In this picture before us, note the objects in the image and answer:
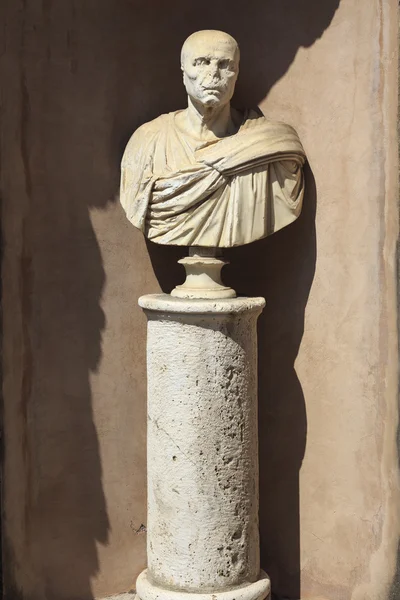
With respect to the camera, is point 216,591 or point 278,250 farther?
point 278,250

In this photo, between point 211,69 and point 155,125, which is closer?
point 211,69

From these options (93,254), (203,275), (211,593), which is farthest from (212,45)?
(211,593)

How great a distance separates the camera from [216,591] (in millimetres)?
5016

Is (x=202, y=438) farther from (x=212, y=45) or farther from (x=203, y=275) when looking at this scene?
(x=212, y=45)

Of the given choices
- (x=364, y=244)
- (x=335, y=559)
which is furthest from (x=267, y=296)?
(x=335, y=559)

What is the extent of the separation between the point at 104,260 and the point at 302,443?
1.30m

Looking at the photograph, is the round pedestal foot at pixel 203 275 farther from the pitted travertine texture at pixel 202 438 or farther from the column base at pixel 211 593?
the column base at pixel 211 593

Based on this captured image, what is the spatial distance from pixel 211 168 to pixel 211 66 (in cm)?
43

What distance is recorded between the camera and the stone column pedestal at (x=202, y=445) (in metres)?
4.91

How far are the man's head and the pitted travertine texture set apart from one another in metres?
0.90

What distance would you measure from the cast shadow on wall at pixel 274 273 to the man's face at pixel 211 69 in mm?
535

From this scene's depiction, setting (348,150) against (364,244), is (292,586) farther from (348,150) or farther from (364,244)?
(348,150)

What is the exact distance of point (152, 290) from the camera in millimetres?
5543

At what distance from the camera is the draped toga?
16.0 ft
